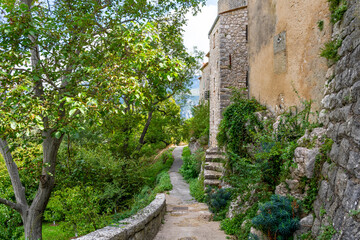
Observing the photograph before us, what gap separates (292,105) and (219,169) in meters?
4.94

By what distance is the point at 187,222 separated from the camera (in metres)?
6.53

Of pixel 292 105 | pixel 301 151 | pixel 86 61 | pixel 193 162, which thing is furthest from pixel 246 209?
pixel 193 162

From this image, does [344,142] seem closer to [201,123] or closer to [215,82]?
[215,82]

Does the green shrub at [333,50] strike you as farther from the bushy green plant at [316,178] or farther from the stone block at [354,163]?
the stone block at [354,163]

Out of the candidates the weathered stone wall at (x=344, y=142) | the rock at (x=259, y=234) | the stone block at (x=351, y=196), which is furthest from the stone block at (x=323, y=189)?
the rock at (x=259, y=234)

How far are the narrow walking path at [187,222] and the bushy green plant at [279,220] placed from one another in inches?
64.3

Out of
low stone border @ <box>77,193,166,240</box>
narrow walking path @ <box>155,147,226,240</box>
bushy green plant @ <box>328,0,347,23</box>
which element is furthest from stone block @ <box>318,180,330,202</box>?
low stone border @ <box>77,193,166,240</box>

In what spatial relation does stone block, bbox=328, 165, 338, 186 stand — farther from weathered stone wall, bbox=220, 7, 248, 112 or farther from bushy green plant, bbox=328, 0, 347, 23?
weathered stone wall, bbox=220, 7, 248, 112

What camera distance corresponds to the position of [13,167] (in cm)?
596

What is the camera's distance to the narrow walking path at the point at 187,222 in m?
5.42

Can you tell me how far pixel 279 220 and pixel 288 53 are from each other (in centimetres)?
428

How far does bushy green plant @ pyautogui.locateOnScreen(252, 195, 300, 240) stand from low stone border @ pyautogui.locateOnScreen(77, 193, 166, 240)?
2.01 m

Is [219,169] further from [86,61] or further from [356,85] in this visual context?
[356,85]

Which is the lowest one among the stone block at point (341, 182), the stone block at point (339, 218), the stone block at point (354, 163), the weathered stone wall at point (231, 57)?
the stone block at point (339, 218)
